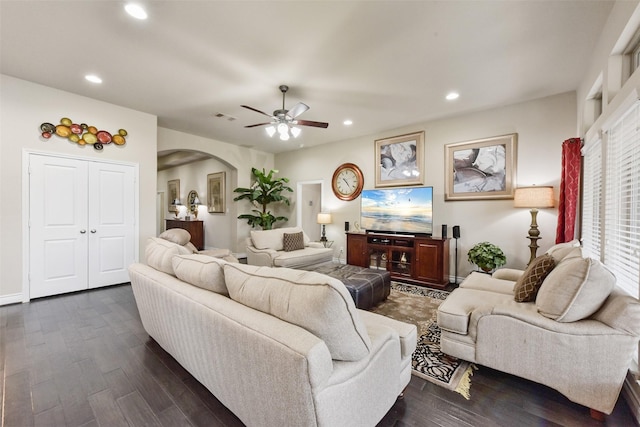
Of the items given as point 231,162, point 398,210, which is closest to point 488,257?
point 398,210

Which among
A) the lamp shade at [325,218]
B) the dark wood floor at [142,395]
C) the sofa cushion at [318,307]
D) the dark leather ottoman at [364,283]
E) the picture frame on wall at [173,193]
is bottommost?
the dark wood floor at [142,395]

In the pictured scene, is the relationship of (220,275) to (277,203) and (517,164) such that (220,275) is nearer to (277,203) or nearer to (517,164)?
(517,164)

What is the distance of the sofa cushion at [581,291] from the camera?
5.11 feet

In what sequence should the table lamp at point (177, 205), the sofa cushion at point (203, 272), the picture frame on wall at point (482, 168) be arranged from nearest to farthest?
1. the sofa cushion at point (203, 272)
2. the picture frame on wall at point (482, 168)
3. the table lamp at point (177, 205)

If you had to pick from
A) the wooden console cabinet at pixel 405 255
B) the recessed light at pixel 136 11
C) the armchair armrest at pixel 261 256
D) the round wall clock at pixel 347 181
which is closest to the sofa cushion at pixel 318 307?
the recessed light at pixel 136 11

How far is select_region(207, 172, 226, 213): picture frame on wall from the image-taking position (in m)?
7.07

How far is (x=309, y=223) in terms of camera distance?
24.2 ft

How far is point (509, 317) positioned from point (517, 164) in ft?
10.1

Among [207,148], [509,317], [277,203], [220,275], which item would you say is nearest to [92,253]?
[207,148]

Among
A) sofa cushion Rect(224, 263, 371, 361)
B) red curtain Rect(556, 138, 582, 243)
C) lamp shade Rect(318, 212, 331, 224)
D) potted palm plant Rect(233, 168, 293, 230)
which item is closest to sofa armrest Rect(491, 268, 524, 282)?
red curtain Rect(556, 138, 582, 243)

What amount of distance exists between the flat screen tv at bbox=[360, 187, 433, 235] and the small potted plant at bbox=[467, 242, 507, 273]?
0.75 metres

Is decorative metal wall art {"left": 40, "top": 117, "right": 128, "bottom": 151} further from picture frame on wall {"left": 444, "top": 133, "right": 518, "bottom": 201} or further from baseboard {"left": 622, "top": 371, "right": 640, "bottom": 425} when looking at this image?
baseboard {"left": 622, "top": 371, "right": 640, "bottom": 425}

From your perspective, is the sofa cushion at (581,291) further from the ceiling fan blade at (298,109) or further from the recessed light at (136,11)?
the recessed light at (136,11)

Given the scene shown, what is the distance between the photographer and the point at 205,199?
25.6 ft
